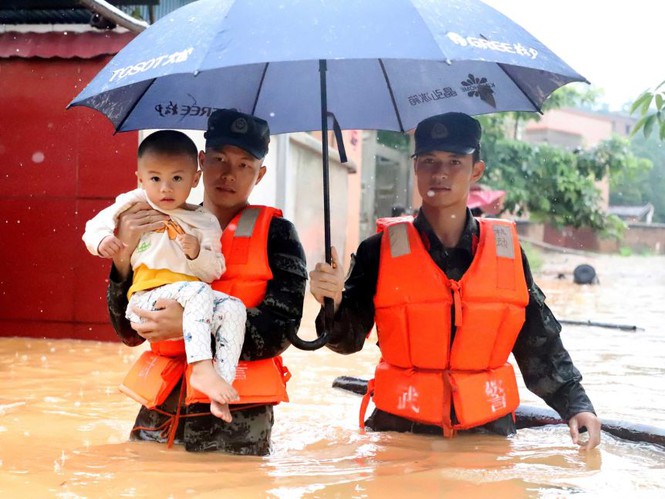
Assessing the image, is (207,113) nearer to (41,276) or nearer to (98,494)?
(98,494)

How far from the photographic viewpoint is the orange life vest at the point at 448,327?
349cm

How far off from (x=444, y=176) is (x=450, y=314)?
573 millimetres

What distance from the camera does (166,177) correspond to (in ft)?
10.5

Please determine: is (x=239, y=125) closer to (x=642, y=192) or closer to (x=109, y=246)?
(x=109, y=246)

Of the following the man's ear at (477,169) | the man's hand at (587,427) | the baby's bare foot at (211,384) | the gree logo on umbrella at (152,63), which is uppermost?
the gree logo on umbrella at (152,63)

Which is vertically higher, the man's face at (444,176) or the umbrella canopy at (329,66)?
the umbrella canopy at (329,66)

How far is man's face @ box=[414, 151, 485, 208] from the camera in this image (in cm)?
356

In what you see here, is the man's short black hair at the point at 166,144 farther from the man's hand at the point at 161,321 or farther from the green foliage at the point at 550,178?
the green foliage at the point at 550,178

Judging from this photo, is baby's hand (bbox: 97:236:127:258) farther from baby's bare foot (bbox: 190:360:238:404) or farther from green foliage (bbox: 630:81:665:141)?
green foliage (bbox: 630:81:665:141)

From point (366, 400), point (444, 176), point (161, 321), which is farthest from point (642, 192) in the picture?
point (161, 321)

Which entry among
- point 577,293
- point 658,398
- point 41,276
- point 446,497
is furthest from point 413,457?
point 577,293

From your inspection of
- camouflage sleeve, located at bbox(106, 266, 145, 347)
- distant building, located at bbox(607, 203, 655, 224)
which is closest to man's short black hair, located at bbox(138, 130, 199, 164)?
camouflage sleeve, located at bbox(106, 266, 145, 347)

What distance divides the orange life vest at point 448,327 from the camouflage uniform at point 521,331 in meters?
0.08

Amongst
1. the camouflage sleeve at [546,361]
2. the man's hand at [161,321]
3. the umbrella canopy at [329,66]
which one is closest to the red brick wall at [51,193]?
the umbrella canopy at [329,66]
